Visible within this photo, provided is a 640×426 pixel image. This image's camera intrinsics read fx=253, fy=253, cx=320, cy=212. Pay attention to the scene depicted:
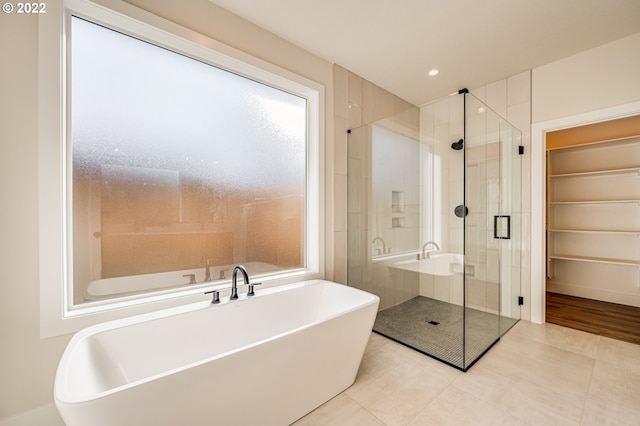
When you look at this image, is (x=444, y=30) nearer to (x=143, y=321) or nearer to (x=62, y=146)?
(x=62, y=146)

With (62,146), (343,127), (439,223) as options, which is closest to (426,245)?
(439,223)

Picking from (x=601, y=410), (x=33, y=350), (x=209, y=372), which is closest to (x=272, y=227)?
(x=209, y=372)

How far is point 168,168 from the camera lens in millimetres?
1808

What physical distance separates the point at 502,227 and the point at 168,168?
307 cm

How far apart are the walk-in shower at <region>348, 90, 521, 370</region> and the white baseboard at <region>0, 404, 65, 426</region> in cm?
225

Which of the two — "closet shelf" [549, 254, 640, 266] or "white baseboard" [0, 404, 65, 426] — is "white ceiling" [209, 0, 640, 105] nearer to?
"closet shelf" [549, 254, 640, 266]

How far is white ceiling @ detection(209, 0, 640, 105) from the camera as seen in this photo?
1824mm

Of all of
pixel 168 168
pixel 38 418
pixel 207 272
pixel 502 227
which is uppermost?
pixel 168 168

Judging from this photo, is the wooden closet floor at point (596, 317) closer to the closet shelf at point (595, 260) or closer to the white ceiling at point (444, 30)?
the closet shelf at point (595, 260)

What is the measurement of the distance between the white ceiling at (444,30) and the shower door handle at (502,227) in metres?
1.56

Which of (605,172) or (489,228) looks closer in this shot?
(489,228)

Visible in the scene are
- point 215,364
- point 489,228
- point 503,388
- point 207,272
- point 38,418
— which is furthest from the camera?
point 489,228

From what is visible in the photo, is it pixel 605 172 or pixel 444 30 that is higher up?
pixel 444 30

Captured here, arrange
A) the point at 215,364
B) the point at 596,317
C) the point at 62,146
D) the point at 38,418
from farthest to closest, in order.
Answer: the point at 596,317, the point at 62,146, the point at 38,418, the point at 215,364
